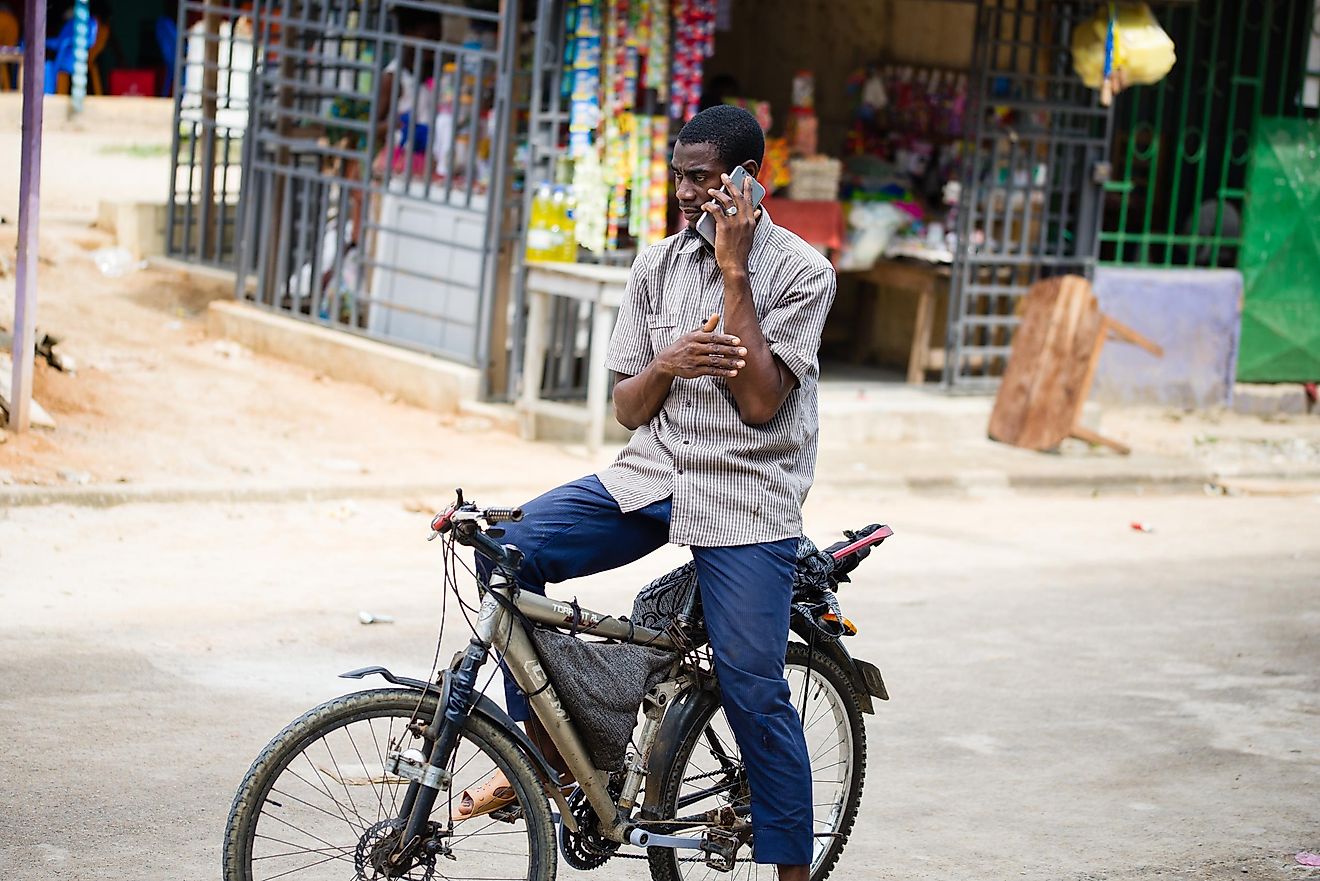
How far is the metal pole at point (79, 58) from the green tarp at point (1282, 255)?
12.3 metres

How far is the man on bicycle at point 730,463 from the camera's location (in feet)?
11.7

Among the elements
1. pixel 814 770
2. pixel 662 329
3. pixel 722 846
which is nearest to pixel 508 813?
pixel 722 846

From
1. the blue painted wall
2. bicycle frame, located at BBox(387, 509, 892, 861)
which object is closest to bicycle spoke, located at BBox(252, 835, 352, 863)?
A: bicycle frame, located at BBox(387, 509, 892, 861)

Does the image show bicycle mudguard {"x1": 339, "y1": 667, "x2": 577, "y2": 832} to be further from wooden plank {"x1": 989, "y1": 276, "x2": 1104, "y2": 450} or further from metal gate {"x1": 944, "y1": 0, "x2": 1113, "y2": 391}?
metal gate {"x1": 944, "y1": 0, "x2": 1113, "y2": 391}

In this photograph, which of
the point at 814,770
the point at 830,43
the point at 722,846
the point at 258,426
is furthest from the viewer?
the point at 830,43

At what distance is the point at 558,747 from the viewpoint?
3.65 metres

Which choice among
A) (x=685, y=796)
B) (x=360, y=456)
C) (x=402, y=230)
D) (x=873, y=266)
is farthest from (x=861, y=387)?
(x=685, y=796)

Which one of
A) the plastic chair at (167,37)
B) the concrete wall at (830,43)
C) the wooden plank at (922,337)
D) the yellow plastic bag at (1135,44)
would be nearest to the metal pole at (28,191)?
the wooden plank at (922,337)

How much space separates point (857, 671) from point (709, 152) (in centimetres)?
141

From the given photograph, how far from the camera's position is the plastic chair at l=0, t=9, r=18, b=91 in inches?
743

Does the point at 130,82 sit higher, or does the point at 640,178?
the point at 130,82

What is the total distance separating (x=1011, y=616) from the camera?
7379mm

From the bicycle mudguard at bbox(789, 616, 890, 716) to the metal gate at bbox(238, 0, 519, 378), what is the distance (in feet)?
21.2

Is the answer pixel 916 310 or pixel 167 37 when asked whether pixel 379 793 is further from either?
pixel 167 37
